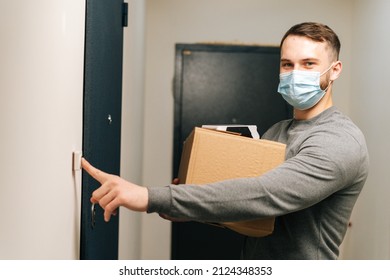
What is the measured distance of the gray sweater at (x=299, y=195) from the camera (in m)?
0.99

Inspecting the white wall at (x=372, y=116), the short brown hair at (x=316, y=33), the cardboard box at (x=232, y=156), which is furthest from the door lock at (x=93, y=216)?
the white wall at (x=372, y=116)

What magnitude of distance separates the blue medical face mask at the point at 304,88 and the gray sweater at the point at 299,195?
7cm

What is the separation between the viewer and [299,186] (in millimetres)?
1042

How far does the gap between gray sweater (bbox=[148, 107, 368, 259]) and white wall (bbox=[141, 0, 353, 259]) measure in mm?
2094

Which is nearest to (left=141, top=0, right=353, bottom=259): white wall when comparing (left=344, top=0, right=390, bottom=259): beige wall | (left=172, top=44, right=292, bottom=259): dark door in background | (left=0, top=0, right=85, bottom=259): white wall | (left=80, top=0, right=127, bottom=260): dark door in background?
(left=172, top=44, right=292, bottom=259): dark door in background

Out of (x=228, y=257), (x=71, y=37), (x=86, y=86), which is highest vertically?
(x=71, y=37)

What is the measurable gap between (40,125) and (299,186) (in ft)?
1.88

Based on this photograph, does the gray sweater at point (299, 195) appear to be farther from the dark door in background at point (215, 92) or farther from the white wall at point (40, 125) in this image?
the dark door in background at point (215, 92)

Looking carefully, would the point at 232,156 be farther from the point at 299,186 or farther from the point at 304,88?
the point at 304,88

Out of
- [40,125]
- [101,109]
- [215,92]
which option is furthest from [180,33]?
[40,125]

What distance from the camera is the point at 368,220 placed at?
293cm
